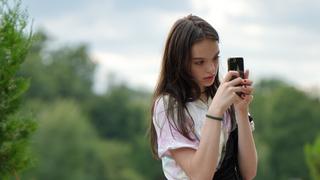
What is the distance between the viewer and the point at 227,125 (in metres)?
3.63

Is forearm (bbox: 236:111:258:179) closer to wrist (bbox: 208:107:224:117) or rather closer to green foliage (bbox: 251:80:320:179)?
wrist (bbox: 208:107:224:117)

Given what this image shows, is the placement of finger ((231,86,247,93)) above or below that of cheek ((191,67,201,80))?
below

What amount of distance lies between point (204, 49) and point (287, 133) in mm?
57115

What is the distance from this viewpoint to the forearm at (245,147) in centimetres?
357

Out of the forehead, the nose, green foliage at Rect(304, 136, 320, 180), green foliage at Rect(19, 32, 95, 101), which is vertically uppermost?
the forehead

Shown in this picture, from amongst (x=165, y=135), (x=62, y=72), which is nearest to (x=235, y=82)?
(x=165, y=135)

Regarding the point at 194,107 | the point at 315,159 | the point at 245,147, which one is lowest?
the point at 315,159

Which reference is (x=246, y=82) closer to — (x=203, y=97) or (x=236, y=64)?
(x=236, y=64)

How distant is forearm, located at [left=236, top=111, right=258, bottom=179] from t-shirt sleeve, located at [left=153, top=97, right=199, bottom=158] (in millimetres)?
188

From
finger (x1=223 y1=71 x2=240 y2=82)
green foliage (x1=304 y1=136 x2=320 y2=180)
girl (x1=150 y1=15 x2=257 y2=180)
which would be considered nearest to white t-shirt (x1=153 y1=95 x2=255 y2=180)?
girl (x1=150 y1=15 x2=257 y2=180)

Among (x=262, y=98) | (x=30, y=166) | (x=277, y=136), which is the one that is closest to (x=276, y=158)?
(x=277, y=136)

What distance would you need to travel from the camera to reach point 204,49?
351 cm

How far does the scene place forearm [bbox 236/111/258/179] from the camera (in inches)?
141

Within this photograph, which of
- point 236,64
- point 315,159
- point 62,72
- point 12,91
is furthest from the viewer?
point 62,72
